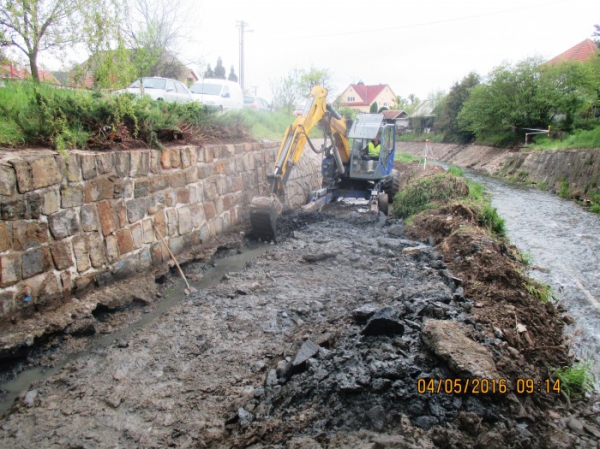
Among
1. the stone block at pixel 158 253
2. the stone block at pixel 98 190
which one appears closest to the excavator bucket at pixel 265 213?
the stone block at pixel 158 253

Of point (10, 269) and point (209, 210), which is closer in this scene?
point (10, 269)

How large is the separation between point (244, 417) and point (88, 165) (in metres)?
3.95

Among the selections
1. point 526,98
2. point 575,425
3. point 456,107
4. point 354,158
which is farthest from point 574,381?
point 456,107

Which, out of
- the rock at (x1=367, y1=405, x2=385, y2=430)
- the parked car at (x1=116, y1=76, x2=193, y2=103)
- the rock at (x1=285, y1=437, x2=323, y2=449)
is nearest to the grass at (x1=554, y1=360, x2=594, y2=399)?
the rock at (x1=367, y1=405, x2=385, y2=430)

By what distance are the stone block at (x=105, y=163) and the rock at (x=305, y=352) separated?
147 inches

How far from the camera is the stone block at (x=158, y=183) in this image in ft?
22.5

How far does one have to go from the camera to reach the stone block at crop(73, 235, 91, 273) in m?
5.34

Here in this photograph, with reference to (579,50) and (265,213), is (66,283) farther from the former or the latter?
(579,50)

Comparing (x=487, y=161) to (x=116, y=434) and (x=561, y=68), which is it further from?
(x=116, y=434)

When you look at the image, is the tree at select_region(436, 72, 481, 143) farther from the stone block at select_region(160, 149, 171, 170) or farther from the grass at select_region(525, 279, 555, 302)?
the stone block at select_region(160, 149, 171, 170)

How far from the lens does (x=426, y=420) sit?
10.2ft

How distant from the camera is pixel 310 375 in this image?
12.4 ft

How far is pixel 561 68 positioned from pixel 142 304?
28141mm

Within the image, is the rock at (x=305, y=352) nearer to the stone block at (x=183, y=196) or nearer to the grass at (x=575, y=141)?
the stone block at (x=183, y=196)
